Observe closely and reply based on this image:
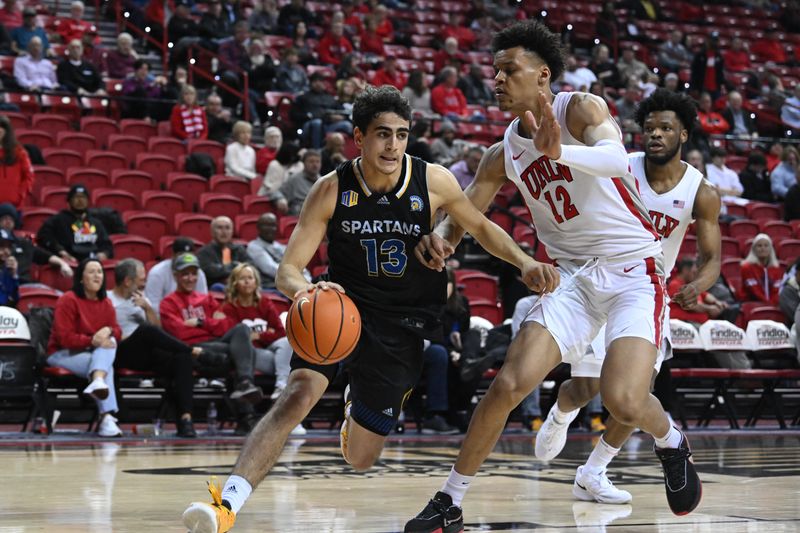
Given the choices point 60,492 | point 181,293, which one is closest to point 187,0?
point 181,293

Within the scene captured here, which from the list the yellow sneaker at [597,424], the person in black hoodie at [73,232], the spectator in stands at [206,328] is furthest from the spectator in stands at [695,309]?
the person in black hoodie at [73,232]

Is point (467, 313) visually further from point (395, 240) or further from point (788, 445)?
point (395, 240)

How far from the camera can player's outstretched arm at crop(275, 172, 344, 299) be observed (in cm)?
445

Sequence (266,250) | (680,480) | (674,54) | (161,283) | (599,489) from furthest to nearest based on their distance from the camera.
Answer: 1. (674,54)
2. (266,250)
3. (161,283)
4. (599,489)
5. (680,480)

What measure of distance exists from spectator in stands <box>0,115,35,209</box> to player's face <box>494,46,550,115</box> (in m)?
7.00

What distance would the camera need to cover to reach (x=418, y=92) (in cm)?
1564

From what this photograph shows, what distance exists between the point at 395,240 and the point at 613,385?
104 cm

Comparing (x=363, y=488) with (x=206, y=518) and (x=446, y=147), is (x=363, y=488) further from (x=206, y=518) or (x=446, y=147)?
(x=446, y=147)

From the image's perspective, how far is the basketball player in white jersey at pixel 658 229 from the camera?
18.2 ft

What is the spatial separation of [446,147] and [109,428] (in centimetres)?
635

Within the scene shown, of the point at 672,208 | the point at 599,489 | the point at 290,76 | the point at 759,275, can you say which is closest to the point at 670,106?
the point at 672,208

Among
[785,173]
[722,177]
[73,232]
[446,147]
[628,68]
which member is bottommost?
[785,173]

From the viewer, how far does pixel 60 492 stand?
18.5 feet

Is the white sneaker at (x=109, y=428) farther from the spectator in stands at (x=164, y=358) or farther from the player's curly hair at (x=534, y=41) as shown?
the player's curly hair at (x=534, y=41)
